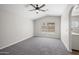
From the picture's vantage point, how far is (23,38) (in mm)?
2523

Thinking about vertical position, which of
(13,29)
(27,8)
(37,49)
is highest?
(27,8)

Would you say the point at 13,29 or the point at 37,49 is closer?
the point at 37,49

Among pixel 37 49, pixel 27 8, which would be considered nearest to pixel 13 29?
pixel 37 49

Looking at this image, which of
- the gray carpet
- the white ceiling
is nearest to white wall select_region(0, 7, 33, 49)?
the gray carpet

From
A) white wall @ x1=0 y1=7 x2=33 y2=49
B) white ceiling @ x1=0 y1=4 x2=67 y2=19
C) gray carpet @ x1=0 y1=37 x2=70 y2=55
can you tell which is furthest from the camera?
white wall @ x1=0 y1=7 x2=33 y2=49

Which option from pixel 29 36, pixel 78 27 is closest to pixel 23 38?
pixel 29 36

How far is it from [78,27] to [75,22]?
0.94 feet

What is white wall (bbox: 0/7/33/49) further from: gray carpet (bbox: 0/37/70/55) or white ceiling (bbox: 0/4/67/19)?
white ceiling (bbox: 0/4/67/19)

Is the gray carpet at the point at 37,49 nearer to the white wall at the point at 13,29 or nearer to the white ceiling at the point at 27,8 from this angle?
the white wall at the point at 13,29

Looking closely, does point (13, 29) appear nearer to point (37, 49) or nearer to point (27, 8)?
point (37, 49)

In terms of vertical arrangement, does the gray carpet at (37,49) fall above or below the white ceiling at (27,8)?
below

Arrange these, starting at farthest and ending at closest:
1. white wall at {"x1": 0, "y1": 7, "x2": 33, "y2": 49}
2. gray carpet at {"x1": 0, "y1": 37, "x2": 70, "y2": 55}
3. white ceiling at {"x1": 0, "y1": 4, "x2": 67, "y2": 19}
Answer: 1. white wall at {"x1": 0, "y1": 7, "x2": 33, "y2": 49}
2. gray carpet at {"x1": 0, "y1": 37, "x2": 70, "y2": 55}
3. white ceiling at {"x1": 0, "y1": 4, "x2": 67, "y2": 19}

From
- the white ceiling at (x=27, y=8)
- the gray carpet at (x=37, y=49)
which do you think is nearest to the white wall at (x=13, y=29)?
the gray carpet at (x=37, y=49)
